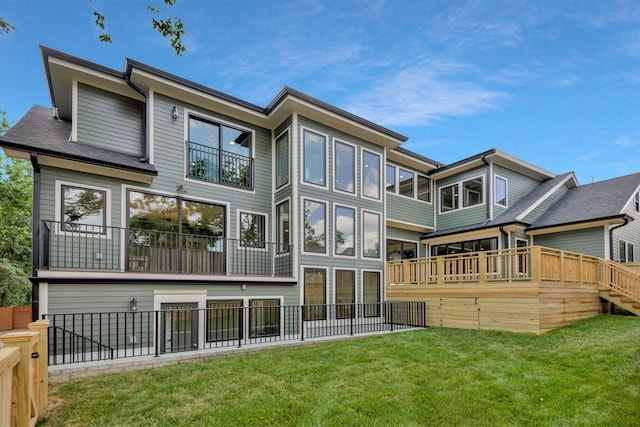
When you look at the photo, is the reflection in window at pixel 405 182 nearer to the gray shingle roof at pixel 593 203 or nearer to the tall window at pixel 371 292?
the tall window at pixel 371 292

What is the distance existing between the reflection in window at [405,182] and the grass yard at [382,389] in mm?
9055

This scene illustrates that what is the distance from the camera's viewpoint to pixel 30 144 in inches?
307

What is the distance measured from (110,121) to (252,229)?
513cm

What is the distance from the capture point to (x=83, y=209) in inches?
345

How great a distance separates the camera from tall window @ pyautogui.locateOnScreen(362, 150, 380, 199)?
13.2 metres

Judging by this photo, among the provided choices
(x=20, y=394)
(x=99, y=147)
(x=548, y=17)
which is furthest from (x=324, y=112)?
(x=20, y=394)

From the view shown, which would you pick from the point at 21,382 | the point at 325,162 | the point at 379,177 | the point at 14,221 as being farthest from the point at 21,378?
the point at 14,221

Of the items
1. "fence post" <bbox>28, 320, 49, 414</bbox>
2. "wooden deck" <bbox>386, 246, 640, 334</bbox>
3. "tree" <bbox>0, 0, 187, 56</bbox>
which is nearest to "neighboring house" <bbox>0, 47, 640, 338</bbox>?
"wooden deck" <bbox>386, 246, 640, 334</bbox>

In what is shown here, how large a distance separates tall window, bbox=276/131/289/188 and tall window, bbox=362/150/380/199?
3.15 meters

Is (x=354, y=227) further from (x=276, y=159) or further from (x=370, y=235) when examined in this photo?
(x=276, y=159)

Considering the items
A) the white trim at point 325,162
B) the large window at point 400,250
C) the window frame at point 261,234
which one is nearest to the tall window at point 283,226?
the window frame at point 261,234

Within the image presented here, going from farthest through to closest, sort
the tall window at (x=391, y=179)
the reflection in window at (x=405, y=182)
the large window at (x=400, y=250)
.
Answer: the reflection in window at (x=405, y=182), the large window at (x=400, y=250), the tall window at (x=391, y=179)

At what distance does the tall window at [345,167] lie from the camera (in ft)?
40.8

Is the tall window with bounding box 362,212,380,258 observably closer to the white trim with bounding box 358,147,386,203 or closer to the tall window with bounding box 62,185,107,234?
the white trim with bounding box 358,147,386,203
